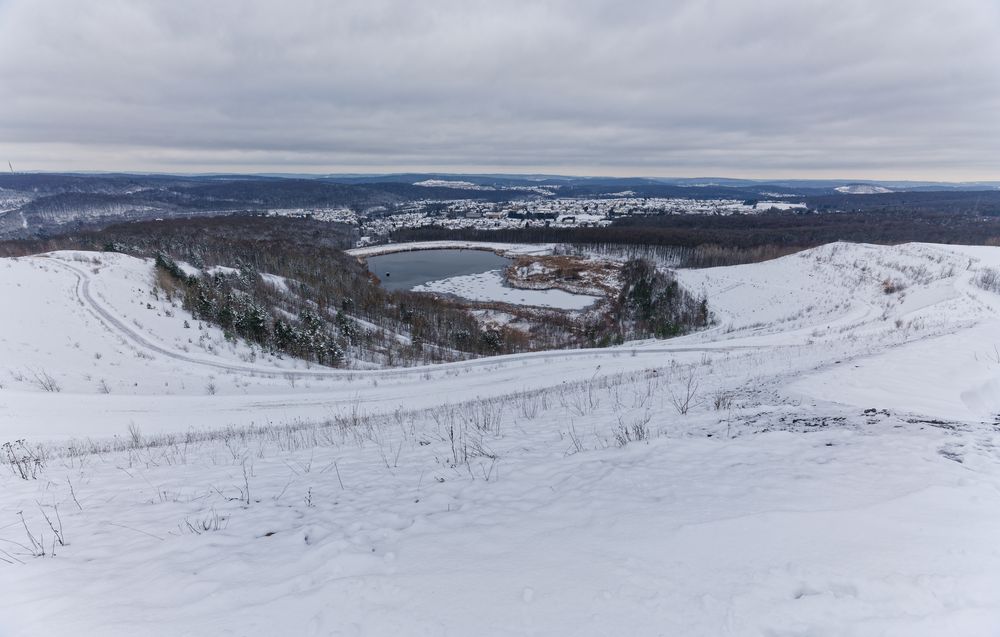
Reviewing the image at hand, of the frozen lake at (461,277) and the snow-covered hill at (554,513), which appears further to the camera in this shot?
the frozen lake at (461,277)

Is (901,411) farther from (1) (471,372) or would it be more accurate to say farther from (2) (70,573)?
(1) (471,372)

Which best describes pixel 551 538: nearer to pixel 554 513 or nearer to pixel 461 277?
pixel 554 513

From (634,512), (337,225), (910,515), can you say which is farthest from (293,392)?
(337,225)

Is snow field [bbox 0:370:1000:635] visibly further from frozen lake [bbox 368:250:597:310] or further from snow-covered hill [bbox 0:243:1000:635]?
frozen lake [bbox 368:250:597:310]

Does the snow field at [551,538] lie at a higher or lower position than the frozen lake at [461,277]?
higher

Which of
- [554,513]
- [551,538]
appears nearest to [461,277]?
[554,513]

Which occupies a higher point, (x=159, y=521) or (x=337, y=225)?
(x=337, y=225)

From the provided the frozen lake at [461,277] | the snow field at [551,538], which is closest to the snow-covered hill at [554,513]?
the snow field at [551,538]

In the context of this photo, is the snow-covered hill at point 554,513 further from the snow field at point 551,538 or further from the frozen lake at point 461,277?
the frozen lake at point 461,277
